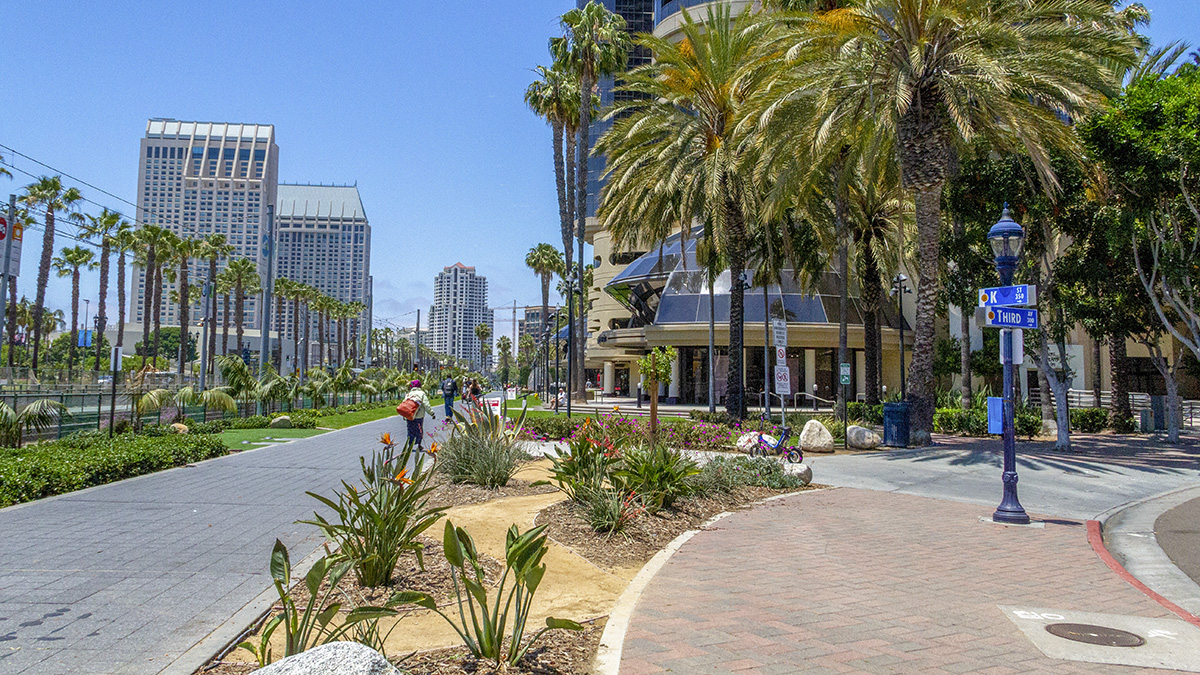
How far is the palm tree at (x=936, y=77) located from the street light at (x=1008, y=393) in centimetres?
644

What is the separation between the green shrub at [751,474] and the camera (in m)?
10.9

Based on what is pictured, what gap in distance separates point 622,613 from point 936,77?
16.3 m

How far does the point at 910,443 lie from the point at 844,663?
51.7 feet

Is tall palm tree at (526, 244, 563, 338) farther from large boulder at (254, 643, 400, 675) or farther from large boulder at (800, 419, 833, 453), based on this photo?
large boulder at (254, 643, 400, 675)

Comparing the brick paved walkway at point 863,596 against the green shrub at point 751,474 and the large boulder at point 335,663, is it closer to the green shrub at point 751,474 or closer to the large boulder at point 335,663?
the green shrub at point 751,474

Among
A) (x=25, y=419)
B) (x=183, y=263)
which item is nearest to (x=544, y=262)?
(x=183, y=263)

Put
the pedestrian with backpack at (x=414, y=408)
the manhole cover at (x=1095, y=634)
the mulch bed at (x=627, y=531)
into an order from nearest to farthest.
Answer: the manhole cover at (x=1095, y=634) → the mulch bed at (x=627, y=531) → the pedestrian with backpack at (x=414, y=408)

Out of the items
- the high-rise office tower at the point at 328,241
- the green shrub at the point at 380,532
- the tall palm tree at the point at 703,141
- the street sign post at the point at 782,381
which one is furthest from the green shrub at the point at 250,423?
the high-rise office tower at the point at 328,241

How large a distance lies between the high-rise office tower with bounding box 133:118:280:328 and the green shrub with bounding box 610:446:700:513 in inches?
3780

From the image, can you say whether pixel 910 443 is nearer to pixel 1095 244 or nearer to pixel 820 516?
pixel 1095 244

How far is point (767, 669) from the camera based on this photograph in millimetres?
4289

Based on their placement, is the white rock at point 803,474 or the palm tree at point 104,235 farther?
the palm tree at point 104,235

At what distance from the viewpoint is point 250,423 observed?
27734 mm

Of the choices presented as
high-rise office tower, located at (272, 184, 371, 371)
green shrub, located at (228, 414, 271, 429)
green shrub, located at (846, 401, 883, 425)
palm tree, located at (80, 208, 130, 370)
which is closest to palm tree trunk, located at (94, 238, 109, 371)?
palm tree, located at (80, 208, 130, 370)
